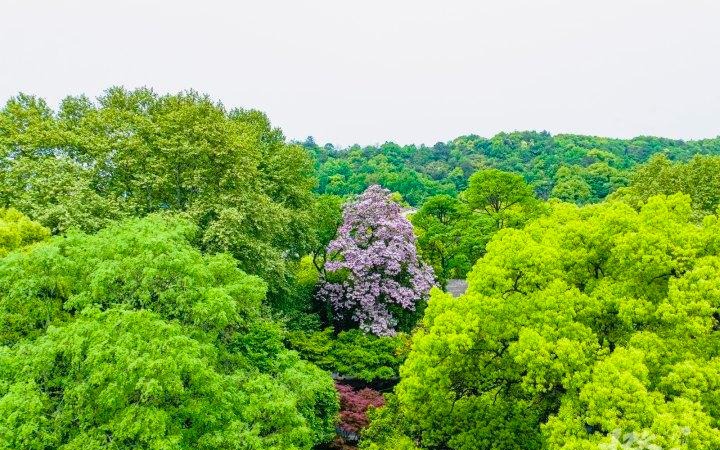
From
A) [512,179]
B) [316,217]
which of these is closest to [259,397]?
[316,217]

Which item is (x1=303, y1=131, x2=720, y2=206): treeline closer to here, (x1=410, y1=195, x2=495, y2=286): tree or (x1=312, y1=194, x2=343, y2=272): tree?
(x1=410, y1=195, x2=495, y2=286): tree

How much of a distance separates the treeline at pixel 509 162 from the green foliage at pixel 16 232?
87.1 m

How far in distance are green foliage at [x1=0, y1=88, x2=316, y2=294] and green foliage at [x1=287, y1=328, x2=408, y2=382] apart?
3.35 metres

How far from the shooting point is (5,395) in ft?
33.1

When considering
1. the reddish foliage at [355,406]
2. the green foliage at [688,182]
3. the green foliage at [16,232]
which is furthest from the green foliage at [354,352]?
the green foliage at [688,182]

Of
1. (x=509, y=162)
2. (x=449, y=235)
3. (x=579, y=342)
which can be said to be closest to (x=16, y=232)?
(x=579, y=342)

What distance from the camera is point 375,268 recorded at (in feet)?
97.8

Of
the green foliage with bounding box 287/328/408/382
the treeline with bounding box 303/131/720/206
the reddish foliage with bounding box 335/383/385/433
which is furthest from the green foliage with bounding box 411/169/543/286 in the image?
the treeline with bounding box 303/131/720/206

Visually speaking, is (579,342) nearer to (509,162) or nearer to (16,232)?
(16,232)

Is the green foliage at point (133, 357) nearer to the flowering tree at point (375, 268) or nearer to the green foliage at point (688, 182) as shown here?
the flowering tree at point (375, 268)

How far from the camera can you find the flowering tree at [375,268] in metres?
29.0

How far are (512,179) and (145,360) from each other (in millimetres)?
34530

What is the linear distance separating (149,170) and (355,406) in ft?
47.8

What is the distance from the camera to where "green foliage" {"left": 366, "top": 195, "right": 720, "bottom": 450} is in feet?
34.9
